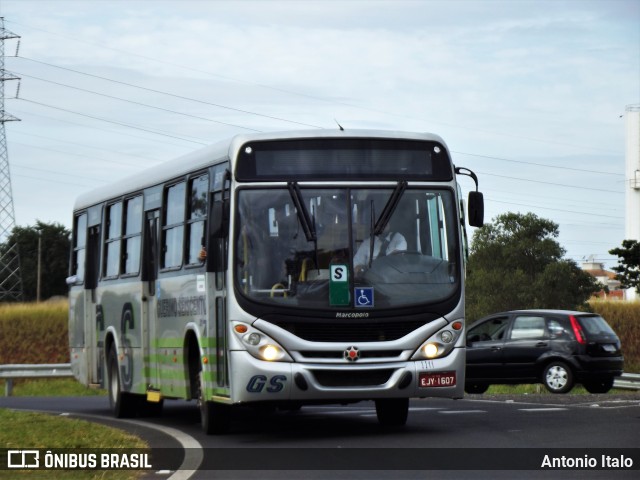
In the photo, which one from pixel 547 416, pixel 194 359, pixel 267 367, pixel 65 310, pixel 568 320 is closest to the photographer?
pixel 267 367

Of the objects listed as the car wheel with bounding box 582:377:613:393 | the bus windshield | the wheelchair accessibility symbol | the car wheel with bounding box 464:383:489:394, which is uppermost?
the bus windshield

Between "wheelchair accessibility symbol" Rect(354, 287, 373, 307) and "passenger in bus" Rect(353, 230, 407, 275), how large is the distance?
0.64 ft

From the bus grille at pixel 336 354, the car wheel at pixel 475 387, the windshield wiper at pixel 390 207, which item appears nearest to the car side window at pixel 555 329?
the car wheel at pixel 475 387

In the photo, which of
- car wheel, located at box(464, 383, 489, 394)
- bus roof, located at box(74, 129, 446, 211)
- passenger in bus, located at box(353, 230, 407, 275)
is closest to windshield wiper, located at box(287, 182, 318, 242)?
passenger in bus, located at box(353, 230, 407, 275)

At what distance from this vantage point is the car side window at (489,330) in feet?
92.4

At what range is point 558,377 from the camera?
2695cm

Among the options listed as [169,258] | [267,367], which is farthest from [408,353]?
[169,258]

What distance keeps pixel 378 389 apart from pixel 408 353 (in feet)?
1.62

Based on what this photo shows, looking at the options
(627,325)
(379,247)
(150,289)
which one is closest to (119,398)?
(150,289)

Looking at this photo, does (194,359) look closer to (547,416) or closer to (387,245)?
(387,245)

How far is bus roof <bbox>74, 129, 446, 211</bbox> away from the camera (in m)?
15.6

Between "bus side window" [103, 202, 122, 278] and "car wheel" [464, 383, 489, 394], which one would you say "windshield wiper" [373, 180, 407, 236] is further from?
"car wheel" [464, 383, 489, 394]

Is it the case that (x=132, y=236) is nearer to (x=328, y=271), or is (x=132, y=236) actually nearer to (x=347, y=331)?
(x=328, y=271)

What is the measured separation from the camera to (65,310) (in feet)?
155
